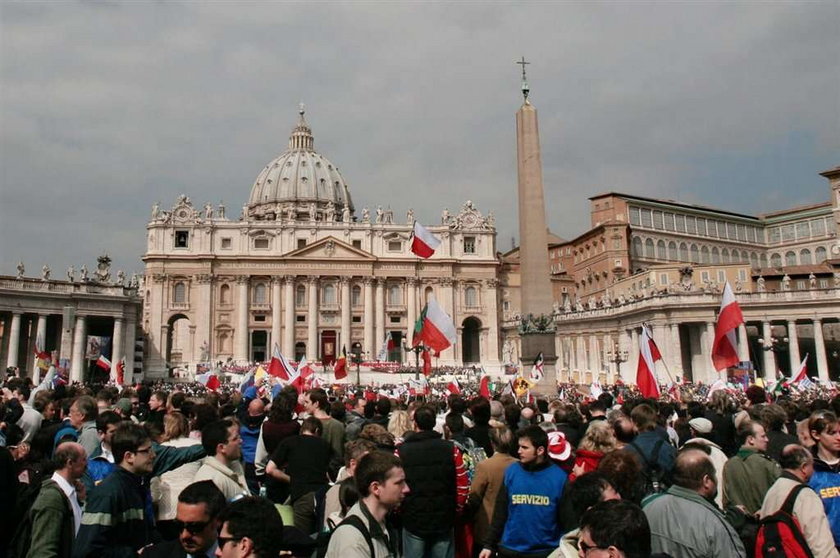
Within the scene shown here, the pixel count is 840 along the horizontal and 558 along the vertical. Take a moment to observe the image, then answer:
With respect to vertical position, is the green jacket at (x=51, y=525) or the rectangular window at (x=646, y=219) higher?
the rectangular window at (x=646, y=219)

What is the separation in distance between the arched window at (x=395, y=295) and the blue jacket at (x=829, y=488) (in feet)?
234

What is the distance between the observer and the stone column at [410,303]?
75188mm

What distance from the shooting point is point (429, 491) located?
5.35m

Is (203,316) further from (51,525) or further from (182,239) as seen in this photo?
(51,525)

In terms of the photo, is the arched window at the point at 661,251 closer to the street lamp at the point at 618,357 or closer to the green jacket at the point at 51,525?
the street lamp at the point at 618,357

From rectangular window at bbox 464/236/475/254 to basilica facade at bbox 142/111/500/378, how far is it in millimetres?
119

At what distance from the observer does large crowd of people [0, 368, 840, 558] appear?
12.0 ft

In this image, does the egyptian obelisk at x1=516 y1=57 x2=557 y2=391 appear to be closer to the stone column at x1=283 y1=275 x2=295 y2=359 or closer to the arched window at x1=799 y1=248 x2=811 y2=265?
the stone column at x1=283 y1=275 x2=295 y2=359

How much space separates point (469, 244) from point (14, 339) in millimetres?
48905

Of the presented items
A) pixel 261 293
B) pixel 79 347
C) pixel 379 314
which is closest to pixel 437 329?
pixel 79 347

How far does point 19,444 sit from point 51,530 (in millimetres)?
2797

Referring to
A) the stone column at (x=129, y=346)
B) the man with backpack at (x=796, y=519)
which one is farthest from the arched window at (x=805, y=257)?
the man with backpack at (x=796, y=519)

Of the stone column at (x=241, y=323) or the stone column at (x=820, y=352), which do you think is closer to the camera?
the stone column at (x=820, y=352)

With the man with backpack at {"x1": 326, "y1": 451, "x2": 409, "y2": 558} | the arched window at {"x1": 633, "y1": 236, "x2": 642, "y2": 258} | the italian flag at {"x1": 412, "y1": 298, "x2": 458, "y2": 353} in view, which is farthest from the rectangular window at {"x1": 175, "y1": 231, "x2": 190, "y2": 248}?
the man with backpack at {"x1": 326, "y1": 451, "x2": 409, "y2": 558}
